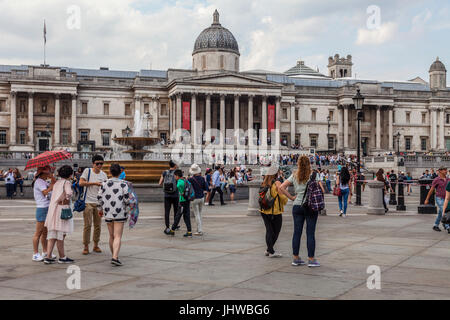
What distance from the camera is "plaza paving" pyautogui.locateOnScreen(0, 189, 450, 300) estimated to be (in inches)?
317

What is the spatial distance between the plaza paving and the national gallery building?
53.7 metres

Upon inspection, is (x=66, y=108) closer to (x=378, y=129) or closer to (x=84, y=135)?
(x=84, y=135)

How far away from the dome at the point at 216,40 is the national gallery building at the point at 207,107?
0.45ft

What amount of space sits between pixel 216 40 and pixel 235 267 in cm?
6967

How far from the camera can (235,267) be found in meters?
10.0

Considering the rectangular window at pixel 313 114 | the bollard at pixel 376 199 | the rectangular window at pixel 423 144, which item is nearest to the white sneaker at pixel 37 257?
the bollard at pixel 376 199

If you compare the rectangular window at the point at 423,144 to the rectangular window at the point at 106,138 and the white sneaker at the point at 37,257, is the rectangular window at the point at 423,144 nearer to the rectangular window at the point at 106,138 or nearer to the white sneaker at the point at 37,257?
the rectangular window at the point at 106,138

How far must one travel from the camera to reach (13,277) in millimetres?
9102

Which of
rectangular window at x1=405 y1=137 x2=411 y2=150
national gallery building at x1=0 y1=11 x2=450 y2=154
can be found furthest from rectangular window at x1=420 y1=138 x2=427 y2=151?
rectangular window at x1=405 y1=137 x2=411 y2=150

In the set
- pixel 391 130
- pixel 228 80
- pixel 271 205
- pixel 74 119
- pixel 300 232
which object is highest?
pixel 228 80

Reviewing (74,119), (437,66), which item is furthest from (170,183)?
(437,66)

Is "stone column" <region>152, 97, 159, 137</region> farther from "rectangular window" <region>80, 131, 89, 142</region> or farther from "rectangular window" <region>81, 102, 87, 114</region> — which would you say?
"rectangular window" <region>81, 102, 87, 114</region>

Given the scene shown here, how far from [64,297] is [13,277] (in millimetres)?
1843
